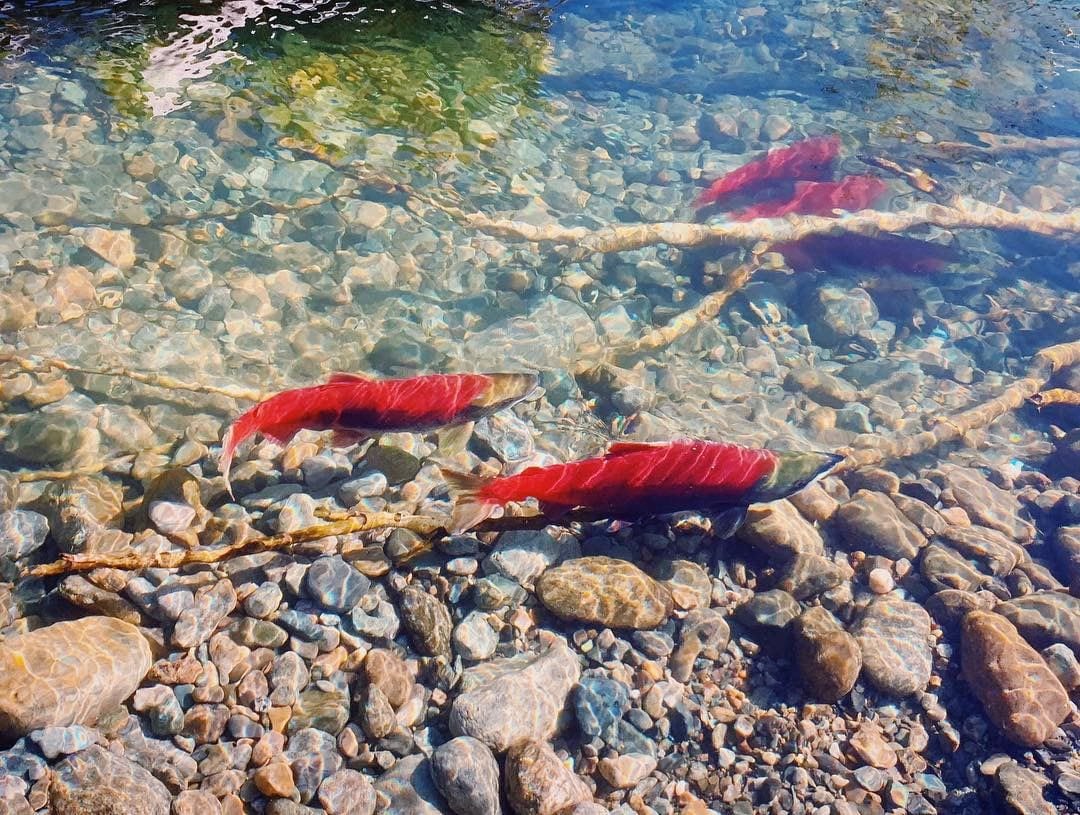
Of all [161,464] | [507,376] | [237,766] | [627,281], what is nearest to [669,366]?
[627,281]

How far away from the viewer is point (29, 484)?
14.8 feet

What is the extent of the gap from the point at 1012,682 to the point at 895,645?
2.10ft

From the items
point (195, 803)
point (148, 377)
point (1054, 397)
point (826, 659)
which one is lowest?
point (1054, 397)

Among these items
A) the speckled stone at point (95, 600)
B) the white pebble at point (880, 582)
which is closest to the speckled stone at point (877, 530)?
the white pebble at point (880, 582)

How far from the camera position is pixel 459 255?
711cm

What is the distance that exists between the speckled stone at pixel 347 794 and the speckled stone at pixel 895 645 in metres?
3.00

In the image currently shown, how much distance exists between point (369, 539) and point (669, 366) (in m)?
3.63

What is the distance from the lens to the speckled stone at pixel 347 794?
3.01 metres

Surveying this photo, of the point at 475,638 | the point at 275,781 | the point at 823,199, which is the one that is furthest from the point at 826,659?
the point at 823,199

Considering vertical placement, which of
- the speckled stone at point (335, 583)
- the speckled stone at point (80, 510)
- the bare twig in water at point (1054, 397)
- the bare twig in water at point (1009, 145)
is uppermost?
the bare twig in water at point (1009, 145)

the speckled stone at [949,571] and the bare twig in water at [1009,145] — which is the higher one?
the bare twig in water at [1009,145]

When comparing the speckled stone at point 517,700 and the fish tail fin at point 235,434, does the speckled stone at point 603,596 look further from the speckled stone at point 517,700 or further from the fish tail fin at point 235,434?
the fish tail fin at point 235,434

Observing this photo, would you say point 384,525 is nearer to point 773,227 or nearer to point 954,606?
point 954,606

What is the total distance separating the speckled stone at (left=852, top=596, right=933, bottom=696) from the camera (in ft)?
13.1
